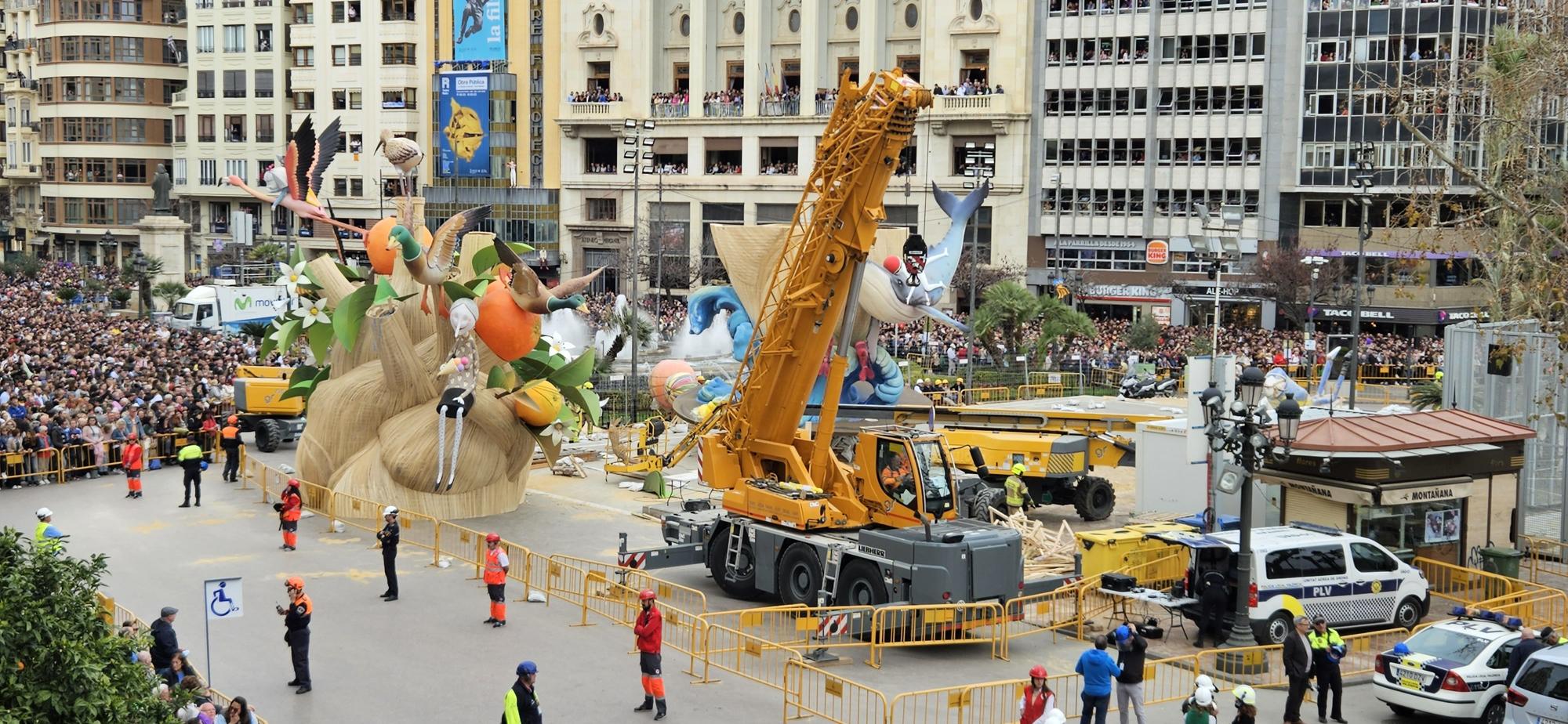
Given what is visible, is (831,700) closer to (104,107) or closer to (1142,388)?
(1142,388)

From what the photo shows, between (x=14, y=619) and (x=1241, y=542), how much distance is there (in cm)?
1420

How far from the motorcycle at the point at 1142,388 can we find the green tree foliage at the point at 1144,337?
4869 mm

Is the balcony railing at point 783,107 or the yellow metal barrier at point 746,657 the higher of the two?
the balcony railing at point 783,107

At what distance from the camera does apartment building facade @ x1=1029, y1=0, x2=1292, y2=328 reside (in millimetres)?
70250

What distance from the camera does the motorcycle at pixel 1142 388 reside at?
51.0 metres

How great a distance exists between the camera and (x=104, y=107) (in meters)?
92.6

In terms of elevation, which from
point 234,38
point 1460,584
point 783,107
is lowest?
point 1460,584

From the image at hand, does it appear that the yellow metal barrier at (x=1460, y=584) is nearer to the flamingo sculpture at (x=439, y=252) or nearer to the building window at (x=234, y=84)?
the flamingo sculpture at (x=439, y=252)

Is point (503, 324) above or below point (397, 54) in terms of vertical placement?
below

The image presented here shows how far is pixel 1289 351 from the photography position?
56219mm

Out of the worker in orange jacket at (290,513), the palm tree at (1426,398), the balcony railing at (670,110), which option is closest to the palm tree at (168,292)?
the balcony railing at (670,110)

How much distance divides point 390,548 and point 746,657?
18.5 feet

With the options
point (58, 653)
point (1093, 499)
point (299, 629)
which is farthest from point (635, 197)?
point (58, 653)

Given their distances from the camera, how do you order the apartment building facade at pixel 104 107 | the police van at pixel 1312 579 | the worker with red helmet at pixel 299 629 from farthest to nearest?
the apartment building facade at pixel 104 107, the police van at pixel 1312 579, the worker with red helmet at pixel 299 629
